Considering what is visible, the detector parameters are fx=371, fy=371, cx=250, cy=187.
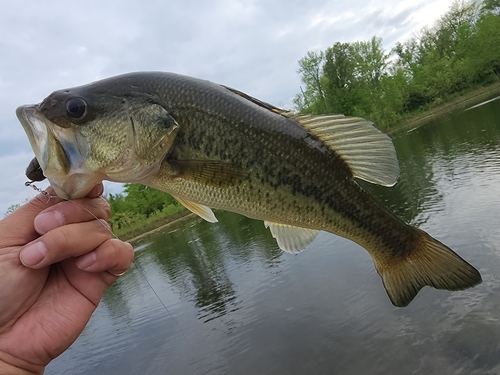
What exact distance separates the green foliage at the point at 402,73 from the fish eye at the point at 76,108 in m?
62.8

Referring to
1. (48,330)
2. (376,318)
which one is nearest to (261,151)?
(48,330)

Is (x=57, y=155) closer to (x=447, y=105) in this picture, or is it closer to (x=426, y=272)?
(x=426, y=272)

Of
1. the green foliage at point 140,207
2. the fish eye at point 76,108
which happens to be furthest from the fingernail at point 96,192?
the green foliage at point 140,207

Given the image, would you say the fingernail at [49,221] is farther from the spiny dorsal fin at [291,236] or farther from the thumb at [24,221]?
the spiny dorsal fin at [291,236]

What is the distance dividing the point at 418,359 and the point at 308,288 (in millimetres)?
5784

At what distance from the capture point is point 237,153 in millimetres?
2713

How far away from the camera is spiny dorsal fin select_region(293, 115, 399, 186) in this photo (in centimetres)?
277

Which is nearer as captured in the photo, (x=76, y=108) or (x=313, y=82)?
(x=76, y=108)

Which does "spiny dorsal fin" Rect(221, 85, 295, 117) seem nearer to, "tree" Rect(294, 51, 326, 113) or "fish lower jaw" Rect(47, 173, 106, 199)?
"fish lower jaw" Rect(47, 173, 106, 199)

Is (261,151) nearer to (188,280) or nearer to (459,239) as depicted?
(459,239)

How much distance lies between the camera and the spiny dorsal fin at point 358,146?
2.77m

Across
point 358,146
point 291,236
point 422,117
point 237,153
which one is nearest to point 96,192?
point 237,153

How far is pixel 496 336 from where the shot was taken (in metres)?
9.63

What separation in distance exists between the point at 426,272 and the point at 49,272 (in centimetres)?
288
